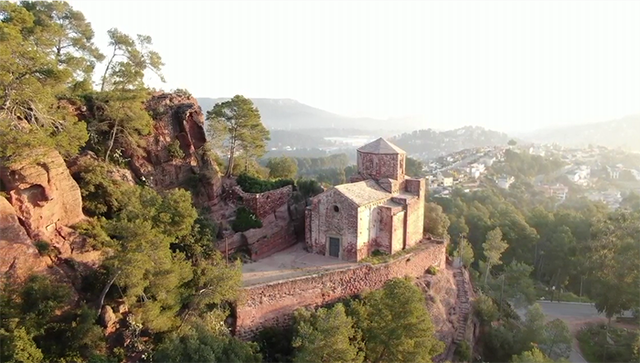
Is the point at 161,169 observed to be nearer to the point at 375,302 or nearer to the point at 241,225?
the point at 241,225

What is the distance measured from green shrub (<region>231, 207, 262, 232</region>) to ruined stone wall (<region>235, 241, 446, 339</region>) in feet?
15.9

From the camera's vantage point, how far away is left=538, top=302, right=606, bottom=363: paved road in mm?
31391

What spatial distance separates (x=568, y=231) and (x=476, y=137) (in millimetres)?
140543

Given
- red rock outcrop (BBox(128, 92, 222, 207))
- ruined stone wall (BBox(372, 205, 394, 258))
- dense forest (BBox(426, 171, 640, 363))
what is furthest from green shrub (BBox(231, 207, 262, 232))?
dense forest (BBox(426, 171, 640, 363))

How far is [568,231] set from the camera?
130 ft

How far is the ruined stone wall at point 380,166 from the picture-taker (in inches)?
1039

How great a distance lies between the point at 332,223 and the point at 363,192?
2496 mm

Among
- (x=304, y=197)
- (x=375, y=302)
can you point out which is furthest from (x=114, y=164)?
(x=375, y=302)

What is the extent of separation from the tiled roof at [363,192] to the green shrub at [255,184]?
14.7 ft

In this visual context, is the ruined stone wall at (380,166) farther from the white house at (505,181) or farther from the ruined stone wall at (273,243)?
the white house at (505,181)

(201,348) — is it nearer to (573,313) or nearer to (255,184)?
(255,184)

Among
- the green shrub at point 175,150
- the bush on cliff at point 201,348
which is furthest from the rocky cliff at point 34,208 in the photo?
the green shrub at point 175,150

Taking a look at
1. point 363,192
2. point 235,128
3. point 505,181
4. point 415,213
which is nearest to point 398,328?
point 363,192

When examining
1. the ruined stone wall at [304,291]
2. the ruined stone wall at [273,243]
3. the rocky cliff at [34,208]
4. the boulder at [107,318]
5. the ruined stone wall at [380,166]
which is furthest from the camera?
the ruined stone wall at [380,166]
